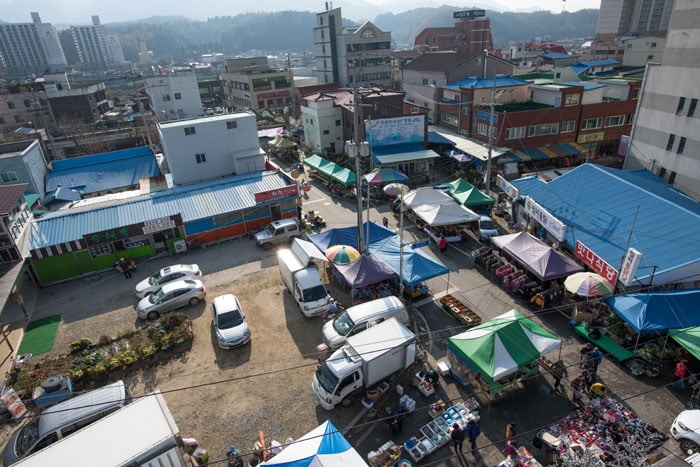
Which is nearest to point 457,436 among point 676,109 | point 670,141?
point 670,141

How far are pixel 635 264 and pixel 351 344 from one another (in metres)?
11.4

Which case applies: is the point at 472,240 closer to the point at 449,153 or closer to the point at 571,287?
the point at 571,287

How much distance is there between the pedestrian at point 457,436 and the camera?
11.4 m

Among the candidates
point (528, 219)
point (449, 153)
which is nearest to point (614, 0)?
point (449, 153)

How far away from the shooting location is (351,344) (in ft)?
45.4

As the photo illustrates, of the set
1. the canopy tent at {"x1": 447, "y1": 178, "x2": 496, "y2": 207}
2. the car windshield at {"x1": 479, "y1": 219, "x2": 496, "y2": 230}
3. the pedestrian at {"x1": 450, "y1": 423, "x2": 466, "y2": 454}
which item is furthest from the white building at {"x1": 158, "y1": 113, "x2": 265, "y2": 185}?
the pedestrian at {"x1": 450, "y1": 423, "x2": 466, "y2": 454}

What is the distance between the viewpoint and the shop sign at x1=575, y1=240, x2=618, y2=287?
16.6 m

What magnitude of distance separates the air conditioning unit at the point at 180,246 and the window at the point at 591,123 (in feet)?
119

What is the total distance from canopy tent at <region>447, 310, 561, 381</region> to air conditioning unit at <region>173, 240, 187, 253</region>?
18106 millimetres

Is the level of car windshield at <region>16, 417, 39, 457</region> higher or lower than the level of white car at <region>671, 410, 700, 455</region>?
higher

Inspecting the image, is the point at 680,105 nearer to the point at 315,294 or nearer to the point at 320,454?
the point at 315,294

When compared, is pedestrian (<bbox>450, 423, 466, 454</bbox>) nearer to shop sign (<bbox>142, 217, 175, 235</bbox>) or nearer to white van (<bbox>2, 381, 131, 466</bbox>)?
white van (<bbox>2, 381, 131, 466</bbox>)

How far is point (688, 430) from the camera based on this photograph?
436 inches

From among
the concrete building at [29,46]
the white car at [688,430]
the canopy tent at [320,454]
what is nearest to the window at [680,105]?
the white car at [688,430]
